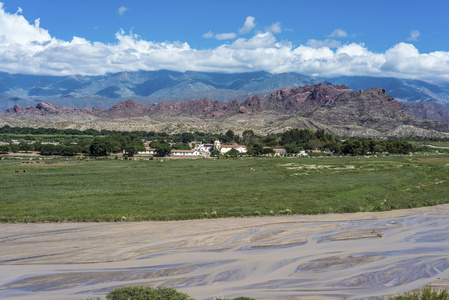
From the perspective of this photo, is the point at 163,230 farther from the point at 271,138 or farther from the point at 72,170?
the point at 271,138

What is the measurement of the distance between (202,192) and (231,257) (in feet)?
81.6

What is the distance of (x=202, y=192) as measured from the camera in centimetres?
5103

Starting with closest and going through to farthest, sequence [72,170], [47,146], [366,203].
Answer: [366,203] < [72,170] < [47,146]

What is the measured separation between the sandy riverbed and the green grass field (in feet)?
12.4

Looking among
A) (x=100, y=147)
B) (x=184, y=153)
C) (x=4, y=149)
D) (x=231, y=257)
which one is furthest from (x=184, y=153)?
(x=231, y=257)

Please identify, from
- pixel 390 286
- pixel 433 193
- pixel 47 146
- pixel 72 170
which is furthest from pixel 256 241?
pixel 47 146

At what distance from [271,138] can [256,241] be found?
144157 mm

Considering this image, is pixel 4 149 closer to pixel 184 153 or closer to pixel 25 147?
pixel 25 147

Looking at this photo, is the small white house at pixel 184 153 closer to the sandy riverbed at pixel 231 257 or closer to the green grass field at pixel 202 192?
the green grass field at pixel 202 192

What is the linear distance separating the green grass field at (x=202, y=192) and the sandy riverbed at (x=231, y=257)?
3791 mm

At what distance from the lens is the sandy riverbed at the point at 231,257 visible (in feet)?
71.3

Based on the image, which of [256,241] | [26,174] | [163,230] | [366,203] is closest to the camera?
[256,241]

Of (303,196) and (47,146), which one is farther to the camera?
(47,146)

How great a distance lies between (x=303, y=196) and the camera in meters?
48.3
